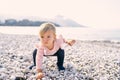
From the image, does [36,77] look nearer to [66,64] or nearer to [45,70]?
[45,70]

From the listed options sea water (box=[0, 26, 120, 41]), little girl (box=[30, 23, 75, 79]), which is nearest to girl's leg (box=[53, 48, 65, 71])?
little girl (box=[30, 23, 75, 79])

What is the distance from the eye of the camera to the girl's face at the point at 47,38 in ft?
28.5

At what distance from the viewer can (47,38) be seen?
8.81 m

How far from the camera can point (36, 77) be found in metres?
8.77

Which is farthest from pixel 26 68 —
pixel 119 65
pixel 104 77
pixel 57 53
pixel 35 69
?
pixel 119 65

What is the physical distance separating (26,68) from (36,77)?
1131mm

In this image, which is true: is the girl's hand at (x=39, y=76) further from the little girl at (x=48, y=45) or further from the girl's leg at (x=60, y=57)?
the girl's leg at (x=60, y=57)

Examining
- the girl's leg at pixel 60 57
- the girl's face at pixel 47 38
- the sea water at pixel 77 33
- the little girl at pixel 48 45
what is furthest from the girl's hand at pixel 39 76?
the sea water at pixel 77 33

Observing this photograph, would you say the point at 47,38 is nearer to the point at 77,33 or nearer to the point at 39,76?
the point at 39,76

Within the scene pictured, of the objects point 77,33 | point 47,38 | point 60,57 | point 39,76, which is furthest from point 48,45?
point 77,33

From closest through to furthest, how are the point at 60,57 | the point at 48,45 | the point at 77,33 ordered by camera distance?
the point at 48,45
the point at 60,57
the point at 77,33

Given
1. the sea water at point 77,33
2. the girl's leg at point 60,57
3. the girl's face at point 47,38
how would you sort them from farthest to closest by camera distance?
1. the sea water at point 77,33
2. the girl's leg at point 60,57
3. the girl's face at point 47,38

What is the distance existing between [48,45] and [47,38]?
46 cm

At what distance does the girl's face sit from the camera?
8688 mm
